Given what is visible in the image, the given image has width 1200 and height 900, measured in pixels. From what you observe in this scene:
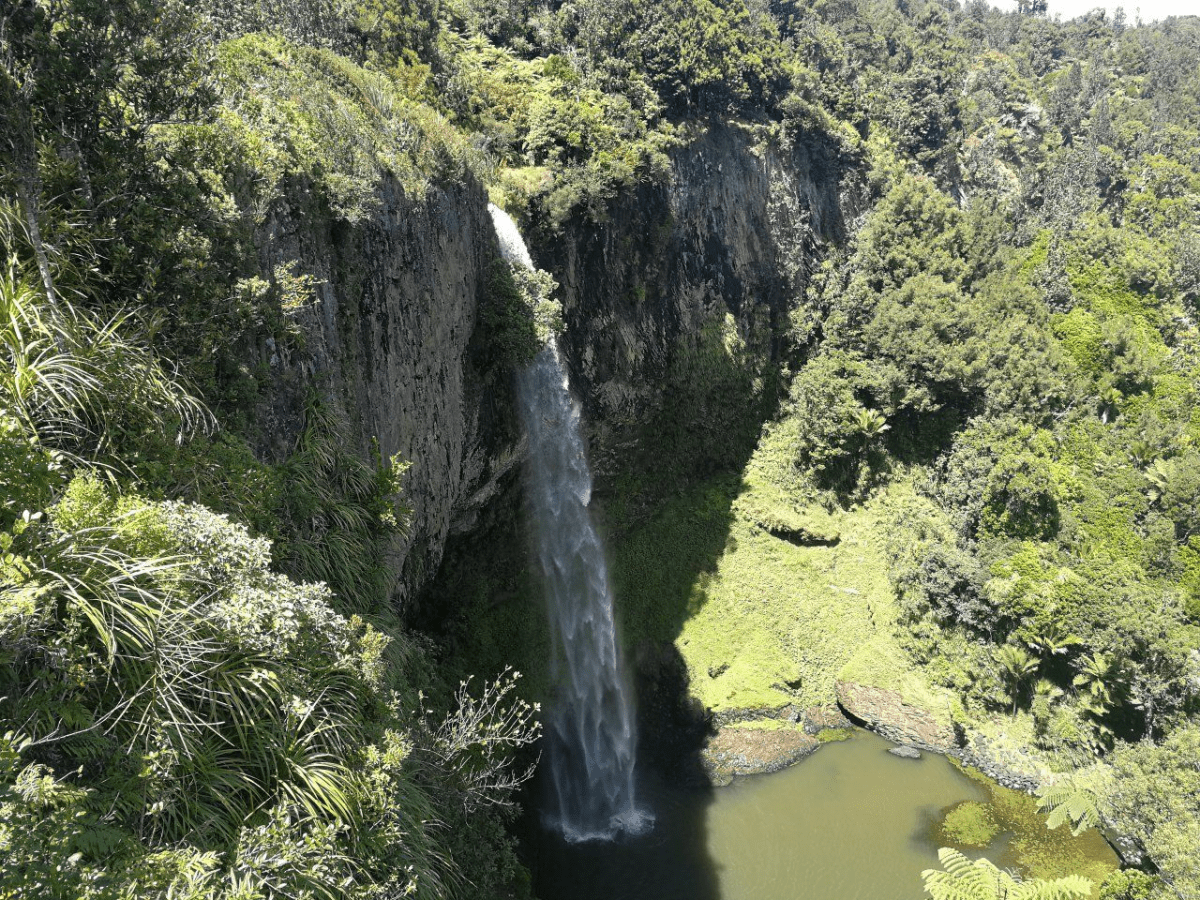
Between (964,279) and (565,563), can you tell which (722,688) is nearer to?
(565,563)

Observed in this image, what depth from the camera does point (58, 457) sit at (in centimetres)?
438

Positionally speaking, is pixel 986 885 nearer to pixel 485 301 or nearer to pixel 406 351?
pixel 406 351

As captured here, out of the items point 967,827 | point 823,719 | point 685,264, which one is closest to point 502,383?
point 685,264

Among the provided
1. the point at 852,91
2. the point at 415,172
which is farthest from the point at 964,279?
the point at 415,172

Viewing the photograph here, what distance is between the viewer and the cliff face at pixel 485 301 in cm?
988

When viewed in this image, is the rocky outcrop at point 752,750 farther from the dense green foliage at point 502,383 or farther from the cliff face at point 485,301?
the cliff face at point 485,301

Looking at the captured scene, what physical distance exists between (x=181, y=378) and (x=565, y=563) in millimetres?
16443

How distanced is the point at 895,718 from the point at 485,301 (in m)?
18.5

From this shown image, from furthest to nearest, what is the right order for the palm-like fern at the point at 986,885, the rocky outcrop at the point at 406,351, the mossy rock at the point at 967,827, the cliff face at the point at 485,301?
the mossy rock at the point at 967,827 < the palm-like fern at the point at 986,885 < the cliff face at the point at 485,301 < the rocky outcrop at the point at 406,351

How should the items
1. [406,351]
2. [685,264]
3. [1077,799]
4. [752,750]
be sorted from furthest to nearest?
[685,264] < [752,750] < [1077,799] < [406,351]

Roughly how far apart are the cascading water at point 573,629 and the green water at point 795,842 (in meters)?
1.07

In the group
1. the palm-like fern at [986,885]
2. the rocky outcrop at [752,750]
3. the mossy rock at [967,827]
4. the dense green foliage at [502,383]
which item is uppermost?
the dense green foliage at [502,383]

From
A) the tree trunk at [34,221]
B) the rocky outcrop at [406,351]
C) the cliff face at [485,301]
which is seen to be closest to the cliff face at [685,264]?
the cliff face at [485,301]

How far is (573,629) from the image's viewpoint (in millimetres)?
21469
